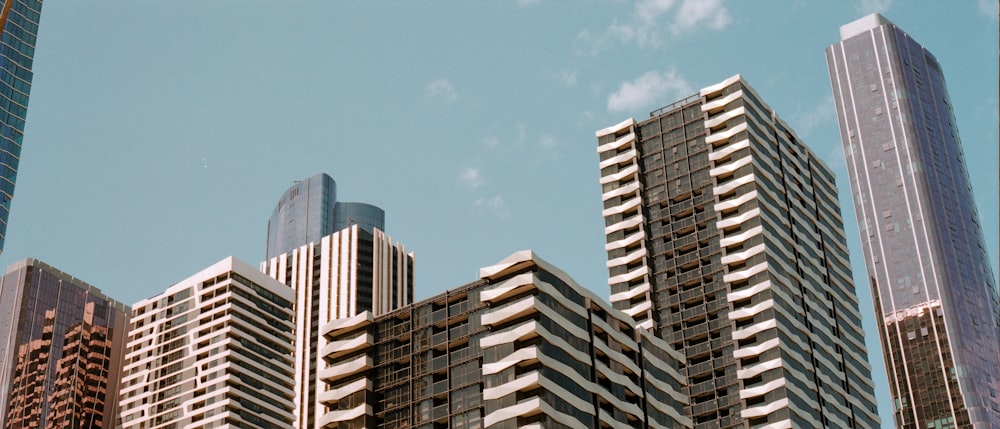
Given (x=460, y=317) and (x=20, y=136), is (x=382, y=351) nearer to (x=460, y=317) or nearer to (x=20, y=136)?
(x=460, y=317)

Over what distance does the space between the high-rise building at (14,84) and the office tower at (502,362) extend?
1735 inches

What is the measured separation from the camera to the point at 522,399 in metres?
139

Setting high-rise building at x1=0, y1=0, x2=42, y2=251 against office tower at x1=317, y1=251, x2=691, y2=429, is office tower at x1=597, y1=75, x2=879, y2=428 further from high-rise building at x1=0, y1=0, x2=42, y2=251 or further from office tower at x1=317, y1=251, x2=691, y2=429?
high-rise building at x1=0, y1=0, x2=42, y2=251

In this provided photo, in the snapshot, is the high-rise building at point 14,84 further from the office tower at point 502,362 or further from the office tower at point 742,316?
the office tower at point 742,316

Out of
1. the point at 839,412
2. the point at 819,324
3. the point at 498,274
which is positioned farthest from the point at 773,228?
the point at 498,274

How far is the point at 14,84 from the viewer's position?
590 ft

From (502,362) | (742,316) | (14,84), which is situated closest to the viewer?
(502,362)

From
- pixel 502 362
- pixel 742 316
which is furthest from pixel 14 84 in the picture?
pixel 742 316

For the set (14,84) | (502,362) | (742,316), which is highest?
(14,84)

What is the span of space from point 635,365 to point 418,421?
2722cm

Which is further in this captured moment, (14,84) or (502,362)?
(14,84)

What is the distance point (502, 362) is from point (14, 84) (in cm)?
8079

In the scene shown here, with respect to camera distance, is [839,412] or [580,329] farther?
[839,412]

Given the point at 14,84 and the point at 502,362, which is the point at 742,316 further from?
the point at 14,84
